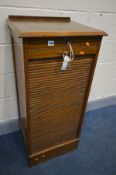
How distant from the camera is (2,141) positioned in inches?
58.0

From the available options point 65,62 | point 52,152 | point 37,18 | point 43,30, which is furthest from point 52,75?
point 52,152

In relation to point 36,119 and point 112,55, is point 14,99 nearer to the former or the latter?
point 36,119

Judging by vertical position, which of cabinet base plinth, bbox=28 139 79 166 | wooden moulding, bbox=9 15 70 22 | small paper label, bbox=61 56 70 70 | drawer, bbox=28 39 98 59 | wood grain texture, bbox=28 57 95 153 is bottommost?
cabinet base plinth, bbox=28 139 79 166

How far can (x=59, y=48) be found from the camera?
0.86m

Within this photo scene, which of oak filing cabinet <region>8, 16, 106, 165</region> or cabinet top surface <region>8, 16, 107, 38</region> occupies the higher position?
cabinet top surface <region>8, 16, 107, 38</region>

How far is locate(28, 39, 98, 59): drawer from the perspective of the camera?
2.66 ft

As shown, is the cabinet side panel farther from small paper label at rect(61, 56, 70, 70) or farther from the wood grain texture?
small paper label at rect(61, 56, 70, 70)

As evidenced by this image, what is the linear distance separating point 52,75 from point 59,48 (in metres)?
0.15

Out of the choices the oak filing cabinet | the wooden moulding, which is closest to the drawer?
the oak filing cabinet

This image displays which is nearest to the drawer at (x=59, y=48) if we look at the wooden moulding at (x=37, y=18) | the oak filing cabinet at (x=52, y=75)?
the oak filing cabinet at (x=52, y=75)

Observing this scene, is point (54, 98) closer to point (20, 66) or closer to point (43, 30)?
point (20, 66)

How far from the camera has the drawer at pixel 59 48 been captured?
2.66 feet

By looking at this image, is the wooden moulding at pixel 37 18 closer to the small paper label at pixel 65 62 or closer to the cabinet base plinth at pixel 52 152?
the small paper label at pixel 65 62

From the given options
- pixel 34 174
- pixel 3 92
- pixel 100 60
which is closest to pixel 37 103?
pixel 3 92
